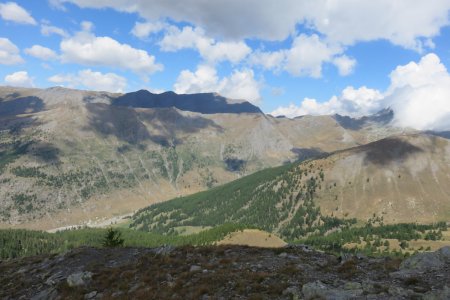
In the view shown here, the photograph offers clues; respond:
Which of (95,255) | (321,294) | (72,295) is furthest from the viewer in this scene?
(95,255)

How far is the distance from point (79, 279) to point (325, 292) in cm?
2862

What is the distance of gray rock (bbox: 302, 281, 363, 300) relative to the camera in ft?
94.8

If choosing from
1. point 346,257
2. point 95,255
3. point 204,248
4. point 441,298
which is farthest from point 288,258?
point 95,255

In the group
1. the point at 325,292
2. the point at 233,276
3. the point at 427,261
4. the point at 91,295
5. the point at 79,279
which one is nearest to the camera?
the point at 325,292

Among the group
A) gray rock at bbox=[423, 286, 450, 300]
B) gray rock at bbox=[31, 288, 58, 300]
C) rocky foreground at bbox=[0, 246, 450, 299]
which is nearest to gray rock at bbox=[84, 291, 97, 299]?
rocky foreground at bbox=[0, 246, 450, 299]

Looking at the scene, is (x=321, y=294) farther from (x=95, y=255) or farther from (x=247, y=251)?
(x=95, y=255)

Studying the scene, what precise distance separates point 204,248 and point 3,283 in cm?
2766

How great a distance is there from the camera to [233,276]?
36594 millimetres

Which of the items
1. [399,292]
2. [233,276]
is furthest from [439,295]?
[233,276]

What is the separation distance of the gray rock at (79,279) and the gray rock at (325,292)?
26143mm

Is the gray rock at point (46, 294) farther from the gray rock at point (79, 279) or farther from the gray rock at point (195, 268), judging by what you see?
the gray rock at point (195, 268)

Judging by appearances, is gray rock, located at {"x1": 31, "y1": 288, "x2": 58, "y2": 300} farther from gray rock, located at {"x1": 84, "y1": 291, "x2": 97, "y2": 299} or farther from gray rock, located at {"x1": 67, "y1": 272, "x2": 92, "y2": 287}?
gray rock, located at {"x1": 84, "y1": 291, "x2": 97, "y2": 299}

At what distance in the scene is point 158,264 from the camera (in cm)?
4522

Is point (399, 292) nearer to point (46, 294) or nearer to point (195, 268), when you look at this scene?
point (195, 268)
